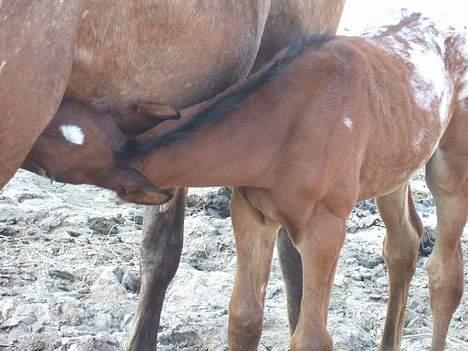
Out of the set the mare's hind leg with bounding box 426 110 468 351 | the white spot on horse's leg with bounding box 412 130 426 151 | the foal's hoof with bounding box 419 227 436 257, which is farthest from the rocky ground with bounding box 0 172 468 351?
the white spot on horse's leg with bounding box 412 130 426 151

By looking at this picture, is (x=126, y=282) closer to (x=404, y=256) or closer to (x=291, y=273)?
(x=291, y=273)

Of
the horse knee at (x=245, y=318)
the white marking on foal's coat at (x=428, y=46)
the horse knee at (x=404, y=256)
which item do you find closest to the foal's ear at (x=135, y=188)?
the horse knee at (x=245, y=318)

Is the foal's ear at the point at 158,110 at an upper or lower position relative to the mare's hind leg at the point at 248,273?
upper

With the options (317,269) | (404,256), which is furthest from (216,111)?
(404,256)

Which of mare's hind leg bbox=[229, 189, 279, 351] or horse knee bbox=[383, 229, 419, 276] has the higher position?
horse knee bbox=[383, 229, 419, 276]

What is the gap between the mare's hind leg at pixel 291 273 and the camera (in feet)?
14.8

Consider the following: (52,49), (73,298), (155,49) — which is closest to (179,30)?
(155,49)

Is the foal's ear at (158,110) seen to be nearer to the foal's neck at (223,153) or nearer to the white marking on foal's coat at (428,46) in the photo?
the foal's neck at (223,153)

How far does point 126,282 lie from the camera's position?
493 cm

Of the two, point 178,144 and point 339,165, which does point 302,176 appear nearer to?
point 339,165

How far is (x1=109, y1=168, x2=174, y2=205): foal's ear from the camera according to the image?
3076mm

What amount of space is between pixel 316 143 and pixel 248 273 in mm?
687

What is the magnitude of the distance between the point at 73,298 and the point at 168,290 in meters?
0.55

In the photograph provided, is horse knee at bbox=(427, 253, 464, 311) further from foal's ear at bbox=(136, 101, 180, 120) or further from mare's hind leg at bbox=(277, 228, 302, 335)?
foal's ear at bbox=(136, 101, 180, 120)
